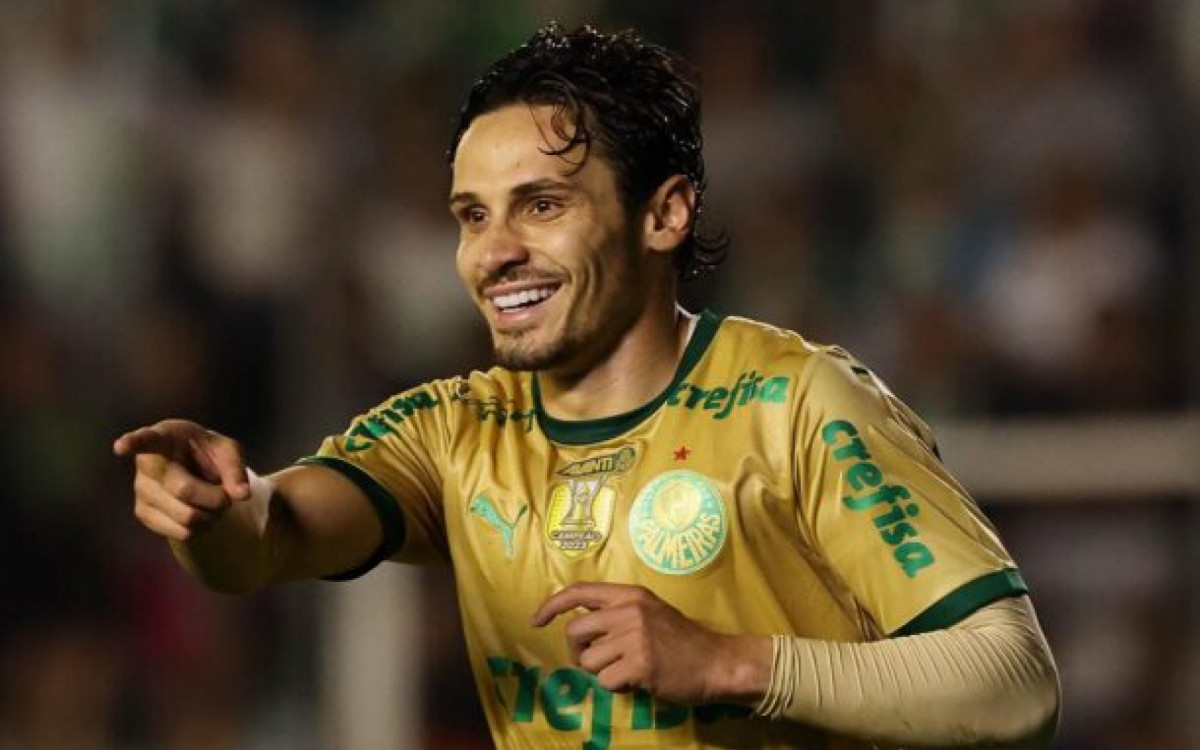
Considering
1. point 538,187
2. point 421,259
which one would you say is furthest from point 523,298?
point 421,259

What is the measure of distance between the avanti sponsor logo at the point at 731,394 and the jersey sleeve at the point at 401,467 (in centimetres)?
53

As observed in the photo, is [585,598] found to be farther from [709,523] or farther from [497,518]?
[497,518]

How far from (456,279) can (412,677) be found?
148 cm

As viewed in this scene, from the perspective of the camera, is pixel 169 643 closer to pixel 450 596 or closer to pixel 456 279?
pixel 450 596

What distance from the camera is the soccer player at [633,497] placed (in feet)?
11.5

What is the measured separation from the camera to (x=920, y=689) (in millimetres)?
3480

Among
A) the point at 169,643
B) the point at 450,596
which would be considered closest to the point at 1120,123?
the point at 450,596

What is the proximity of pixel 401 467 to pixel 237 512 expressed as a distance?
0.54 metres

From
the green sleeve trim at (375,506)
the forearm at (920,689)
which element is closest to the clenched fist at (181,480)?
the green sleeve trim at (375,506)

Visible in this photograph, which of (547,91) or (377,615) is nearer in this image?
(547,91)

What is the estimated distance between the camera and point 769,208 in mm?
7641

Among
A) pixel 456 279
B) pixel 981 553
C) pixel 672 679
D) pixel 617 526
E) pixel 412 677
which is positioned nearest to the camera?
pixel 672 679

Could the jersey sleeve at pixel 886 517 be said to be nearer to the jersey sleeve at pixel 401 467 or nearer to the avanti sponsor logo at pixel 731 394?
the avanti sponsor logo at pixel 731 394

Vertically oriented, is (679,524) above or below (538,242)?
below
